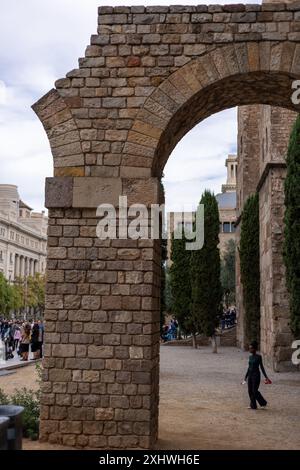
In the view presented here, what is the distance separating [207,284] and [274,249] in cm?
966

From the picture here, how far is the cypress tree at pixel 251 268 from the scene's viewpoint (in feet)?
81.6

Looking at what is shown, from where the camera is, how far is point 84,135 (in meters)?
8.01

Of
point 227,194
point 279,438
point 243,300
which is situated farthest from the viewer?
point 227,194

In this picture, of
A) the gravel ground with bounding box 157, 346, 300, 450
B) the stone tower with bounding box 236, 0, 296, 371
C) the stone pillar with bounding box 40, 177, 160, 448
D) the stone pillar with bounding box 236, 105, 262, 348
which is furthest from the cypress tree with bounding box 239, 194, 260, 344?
the stone pillar with bounding box 40, 177, 160, 448

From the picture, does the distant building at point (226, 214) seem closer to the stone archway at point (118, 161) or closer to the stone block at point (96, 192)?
the stone archway at point (118, 161)

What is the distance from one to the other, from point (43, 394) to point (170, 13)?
5781mm

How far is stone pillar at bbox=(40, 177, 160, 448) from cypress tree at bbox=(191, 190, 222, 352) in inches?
765

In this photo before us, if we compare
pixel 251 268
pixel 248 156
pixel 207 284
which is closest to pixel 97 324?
pixel 251 268

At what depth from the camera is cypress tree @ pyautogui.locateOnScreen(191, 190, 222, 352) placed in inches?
1070

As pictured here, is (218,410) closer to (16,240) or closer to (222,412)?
(222,412)

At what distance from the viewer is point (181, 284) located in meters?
30.8
